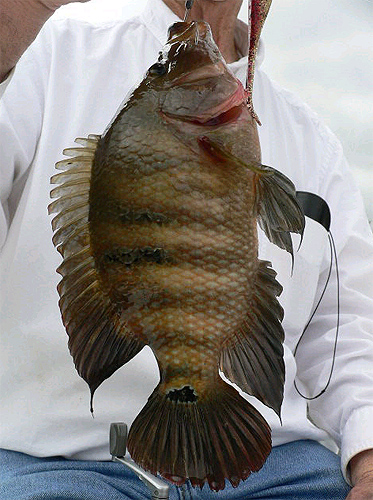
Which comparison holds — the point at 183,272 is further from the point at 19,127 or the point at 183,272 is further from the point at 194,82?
the point at 19,127

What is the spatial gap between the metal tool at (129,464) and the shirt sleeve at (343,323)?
0.68 metres

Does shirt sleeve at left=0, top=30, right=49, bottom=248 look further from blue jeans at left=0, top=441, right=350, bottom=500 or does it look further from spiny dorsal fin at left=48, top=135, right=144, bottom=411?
spiny dorsal fin at left=48, top=135, right=144, bottom=411

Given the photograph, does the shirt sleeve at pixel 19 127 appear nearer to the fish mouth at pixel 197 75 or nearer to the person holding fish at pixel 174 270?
the person holding fish at pixel 174 270

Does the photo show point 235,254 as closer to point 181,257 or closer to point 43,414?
point 181,257

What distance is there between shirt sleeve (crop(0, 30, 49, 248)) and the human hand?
936 mm

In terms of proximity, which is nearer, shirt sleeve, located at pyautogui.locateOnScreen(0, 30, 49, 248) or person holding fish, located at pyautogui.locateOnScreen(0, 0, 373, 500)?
person holding fish, located at pyautogui.locateOnScreen(0, 0, 373, 500)

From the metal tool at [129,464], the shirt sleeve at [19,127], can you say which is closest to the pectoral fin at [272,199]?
the metal tool at [129,464]

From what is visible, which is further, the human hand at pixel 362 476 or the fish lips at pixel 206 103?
the human hand at pixel 362 476

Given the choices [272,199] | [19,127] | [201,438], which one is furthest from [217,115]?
[19,127]

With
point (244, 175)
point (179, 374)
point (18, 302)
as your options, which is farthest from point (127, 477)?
point (244, 175)

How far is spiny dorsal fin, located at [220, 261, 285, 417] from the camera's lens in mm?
1013

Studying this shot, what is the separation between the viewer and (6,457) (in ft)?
5.43

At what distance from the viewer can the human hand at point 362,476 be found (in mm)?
1685

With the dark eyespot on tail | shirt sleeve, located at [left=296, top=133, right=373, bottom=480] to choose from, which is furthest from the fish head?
shirt sleeve, located at [left=296, top=133, right=373, bottom=480]
